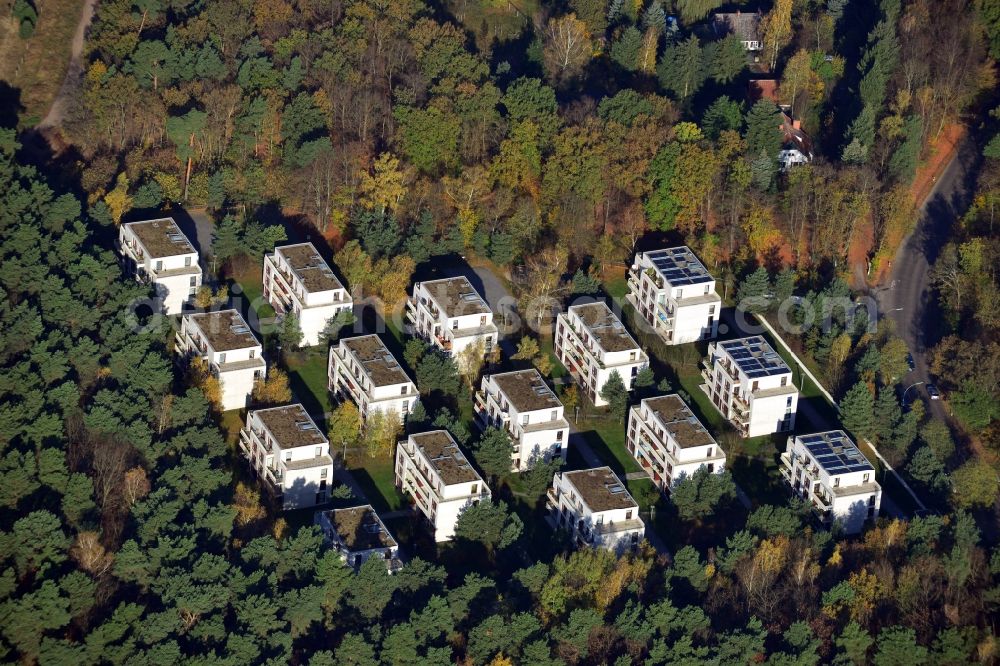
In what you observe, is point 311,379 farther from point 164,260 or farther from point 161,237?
point 161,237

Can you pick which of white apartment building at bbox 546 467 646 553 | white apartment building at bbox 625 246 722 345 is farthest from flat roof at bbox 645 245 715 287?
white apartment building at bbox 546 467 646 553

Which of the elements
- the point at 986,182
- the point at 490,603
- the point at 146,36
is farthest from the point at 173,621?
the point at 986,182

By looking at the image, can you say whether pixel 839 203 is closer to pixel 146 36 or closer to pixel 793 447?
pixel 793 447

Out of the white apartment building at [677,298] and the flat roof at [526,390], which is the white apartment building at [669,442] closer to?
the flat roof at [526,390]

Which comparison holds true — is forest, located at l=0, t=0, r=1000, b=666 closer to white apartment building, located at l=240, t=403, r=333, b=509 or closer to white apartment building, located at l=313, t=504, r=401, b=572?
white apartment building, located at l=313, t=504, r=401, b=572

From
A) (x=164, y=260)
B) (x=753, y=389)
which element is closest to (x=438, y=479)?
(x=753, y=389)
